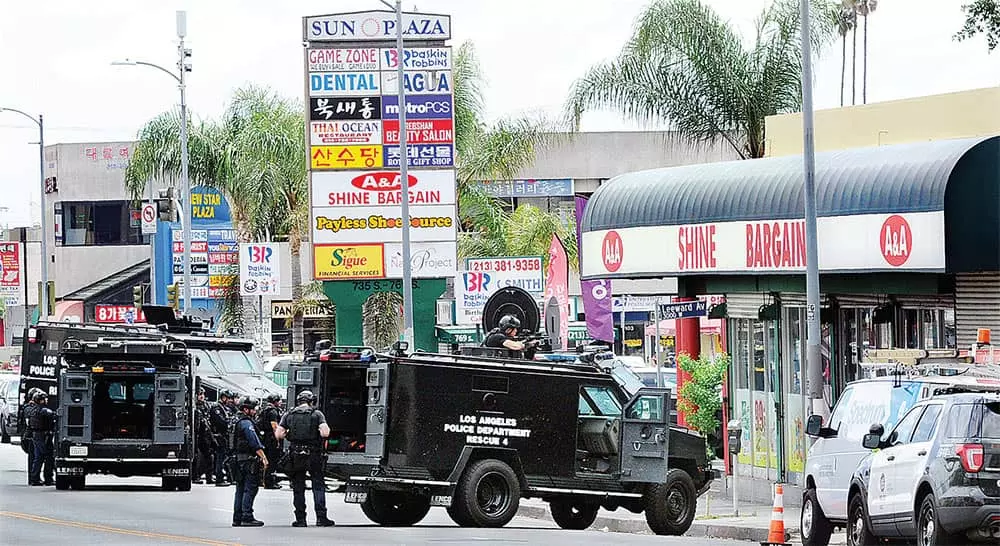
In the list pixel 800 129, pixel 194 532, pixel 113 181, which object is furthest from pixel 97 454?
pixel 113 181

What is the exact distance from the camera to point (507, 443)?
21984 millimetres

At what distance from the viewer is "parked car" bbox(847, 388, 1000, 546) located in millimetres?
14969

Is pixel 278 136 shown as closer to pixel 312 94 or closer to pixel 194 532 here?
pixel 312 94

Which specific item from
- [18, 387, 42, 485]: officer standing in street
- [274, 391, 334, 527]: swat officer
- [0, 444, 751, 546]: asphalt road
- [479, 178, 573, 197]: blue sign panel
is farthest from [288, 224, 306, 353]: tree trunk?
[274, 391, 334, 527]: swat officer

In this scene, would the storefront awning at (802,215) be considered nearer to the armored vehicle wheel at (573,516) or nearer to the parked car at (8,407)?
the armored vehicle wheel at (573,516)

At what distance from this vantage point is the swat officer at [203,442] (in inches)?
1244

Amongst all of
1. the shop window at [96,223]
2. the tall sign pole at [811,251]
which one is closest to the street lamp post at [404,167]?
the tall sign pole at [811,251]

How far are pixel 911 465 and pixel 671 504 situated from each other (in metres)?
7.06

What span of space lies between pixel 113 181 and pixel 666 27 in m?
48.9

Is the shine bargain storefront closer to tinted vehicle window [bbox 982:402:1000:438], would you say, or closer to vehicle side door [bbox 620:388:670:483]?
vehicle side door [bbox 620:388:670:483]

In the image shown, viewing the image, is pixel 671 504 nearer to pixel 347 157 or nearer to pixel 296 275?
pixel 347 157

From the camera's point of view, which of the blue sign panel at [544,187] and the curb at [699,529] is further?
the blue sign panel at [544,187]

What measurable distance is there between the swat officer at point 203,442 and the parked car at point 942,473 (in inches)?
658

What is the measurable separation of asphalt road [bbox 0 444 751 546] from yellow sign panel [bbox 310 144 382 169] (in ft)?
41.9
